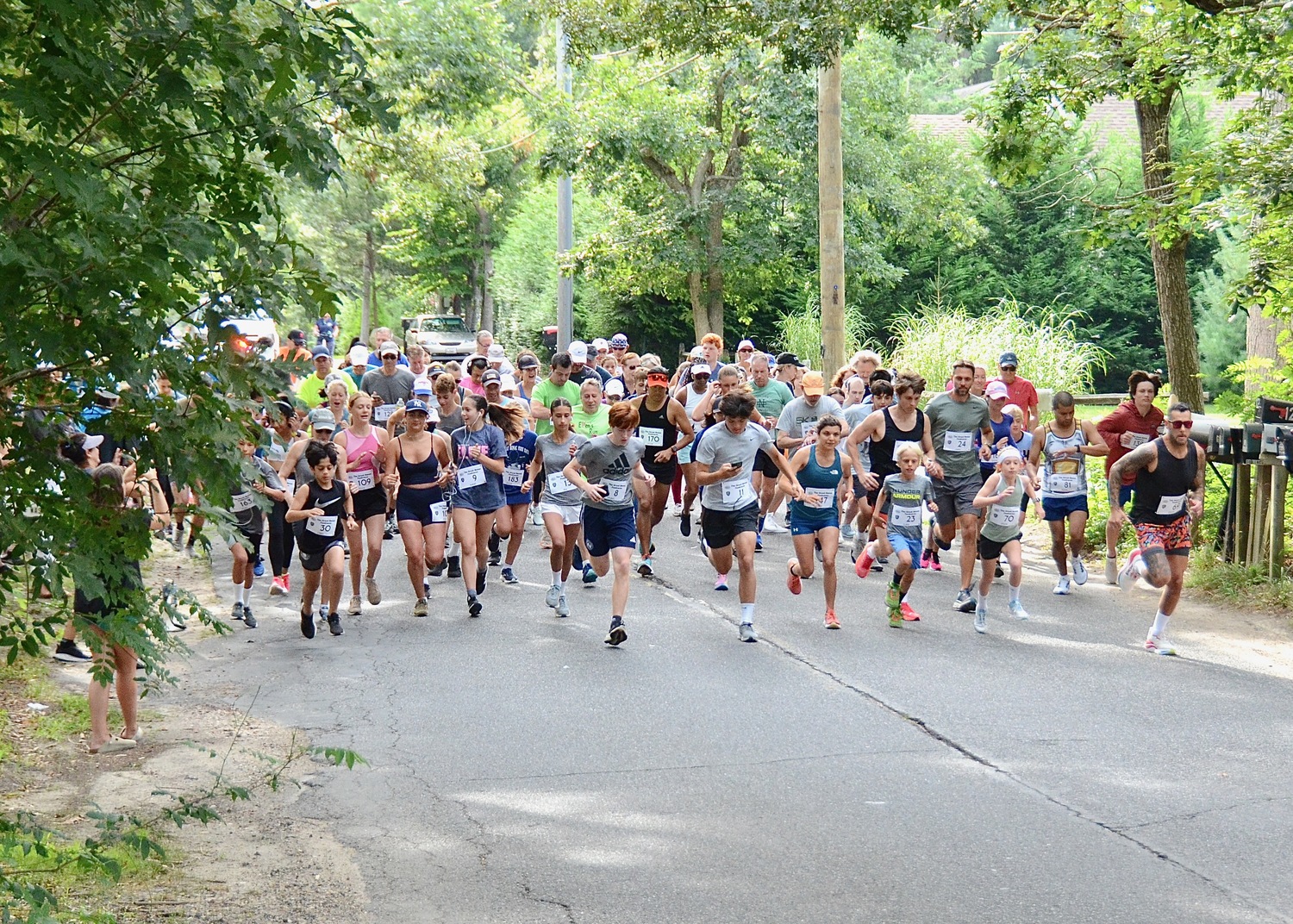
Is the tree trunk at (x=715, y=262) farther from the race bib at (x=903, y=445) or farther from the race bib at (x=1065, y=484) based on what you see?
the race bib at (x=903, y=445)

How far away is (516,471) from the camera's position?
12852 millimetres

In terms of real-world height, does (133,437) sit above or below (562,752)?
above

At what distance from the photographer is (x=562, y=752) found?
7.89 m

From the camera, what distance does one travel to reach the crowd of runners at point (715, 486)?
35.4 ft

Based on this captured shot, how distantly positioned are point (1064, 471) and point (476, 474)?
5119mm

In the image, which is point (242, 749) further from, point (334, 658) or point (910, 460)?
point (910, 460)

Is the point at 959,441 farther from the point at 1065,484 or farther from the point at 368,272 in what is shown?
the point at 368,272

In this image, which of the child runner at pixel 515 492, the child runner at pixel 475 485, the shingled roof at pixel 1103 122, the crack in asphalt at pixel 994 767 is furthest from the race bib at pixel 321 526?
the shingled roof at pixel 1103 122

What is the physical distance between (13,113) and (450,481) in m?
7.42

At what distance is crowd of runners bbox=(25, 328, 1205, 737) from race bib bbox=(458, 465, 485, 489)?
0.6 inches

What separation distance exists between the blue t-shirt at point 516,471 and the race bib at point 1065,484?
456 centimetres

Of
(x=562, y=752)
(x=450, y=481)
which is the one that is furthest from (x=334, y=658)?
(x=562, y=752)

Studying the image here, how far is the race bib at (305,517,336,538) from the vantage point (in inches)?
424

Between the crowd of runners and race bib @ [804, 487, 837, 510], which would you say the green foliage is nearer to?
the crowd of runners
